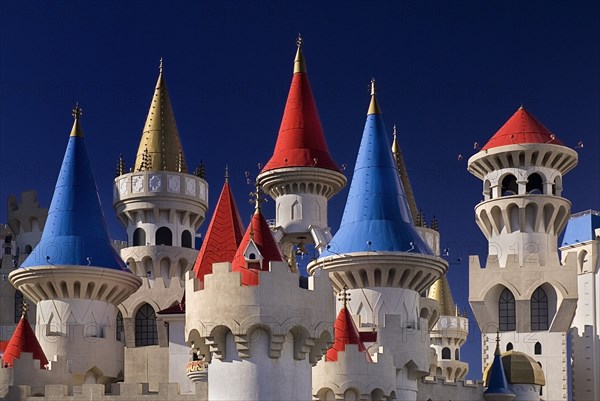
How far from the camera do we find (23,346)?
144 feet

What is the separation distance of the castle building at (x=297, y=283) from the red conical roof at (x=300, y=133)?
0.27 feet

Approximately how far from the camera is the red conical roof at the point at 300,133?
5209 cm

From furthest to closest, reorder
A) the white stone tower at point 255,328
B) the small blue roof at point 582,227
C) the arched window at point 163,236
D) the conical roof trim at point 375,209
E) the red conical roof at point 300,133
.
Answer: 1. the small blue roof at point 582,227
2. the arched window at point 163,236
3. the red conical roof at point 300,133
4. the conical roof trim at point 375,209
5. the white stone tower at point 255,328

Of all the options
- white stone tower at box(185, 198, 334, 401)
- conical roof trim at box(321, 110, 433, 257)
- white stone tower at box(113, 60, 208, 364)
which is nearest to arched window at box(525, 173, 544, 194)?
conical roof trim at box(321, 110, 433, 257)

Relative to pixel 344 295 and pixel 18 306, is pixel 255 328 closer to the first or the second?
pixel 344 295

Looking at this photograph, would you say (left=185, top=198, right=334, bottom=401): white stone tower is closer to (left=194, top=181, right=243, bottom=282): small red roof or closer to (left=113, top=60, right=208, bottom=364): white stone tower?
(left=194, top=181, right=243, bottom=282): small red roof

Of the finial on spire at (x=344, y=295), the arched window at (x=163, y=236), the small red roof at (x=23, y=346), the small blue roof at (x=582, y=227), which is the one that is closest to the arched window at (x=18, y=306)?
the arched window at (x=163, y=236)

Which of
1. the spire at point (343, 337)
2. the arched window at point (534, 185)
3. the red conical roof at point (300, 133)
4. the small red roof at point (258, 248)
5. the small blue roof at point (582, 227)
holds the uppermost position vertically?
the red conical roof at point (300, 133)

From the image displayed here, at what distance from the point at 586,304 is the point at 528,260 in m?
7.47

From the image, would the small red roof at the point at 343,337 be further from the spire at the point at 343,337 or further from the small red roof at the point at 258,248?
the small red roof at the point at 258,248

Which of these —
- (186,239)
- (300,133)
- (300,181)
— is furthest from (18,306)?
(300,181)

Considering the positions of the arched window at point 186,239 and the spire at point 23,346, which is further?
the arched window at point 186,239

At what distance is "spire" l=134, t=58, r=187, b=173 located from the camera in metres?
54.9

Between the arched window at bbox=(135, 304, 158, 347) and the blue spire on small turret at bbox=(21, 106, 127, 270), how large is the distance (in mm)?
4983
